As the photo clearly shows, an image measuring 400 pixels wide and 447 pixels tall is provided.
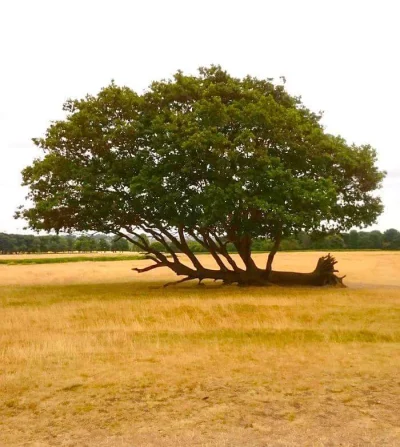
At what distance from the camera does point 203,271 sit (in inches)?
1481

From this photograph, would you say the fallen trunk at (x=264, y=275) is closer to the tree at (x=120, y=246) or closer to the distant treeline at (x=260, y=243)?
the distant treeline at (x=260, y=243)

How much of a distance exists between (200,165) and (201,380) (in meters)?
21.6

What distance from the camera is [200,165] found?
30859 mm

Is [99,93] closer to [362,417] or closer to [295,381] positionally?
[295,381]

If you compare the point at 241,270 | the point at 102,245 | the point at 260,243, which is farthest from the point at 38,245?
the point at 241,270

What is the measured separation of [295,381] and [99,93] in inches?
1105

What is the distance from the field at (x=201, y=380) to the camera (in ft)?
24.1

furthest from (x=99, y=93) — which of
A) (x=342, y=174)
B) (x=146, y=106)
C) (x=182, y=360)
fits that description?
(x=182, y=360)

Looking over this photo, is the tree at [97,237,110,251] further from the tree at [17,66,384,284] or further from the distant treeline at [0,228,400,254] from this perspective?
the tree at [17,66,384,284]

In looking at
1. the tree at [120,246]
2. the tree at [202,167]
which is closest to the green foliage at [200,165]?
the tree at [202,167]

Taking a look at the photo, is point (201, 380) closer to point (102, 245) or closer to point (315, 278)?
point (315, 278)

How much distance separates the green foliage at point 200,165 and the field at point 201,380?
36.1 feet

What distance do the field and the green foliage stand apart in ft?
36.1

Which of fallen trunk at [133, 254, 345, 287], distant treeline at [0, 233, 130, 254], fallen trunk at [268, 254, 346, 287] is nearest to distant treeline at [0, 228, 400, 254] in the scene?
distant treeline at [0, 233, 130, 254]
